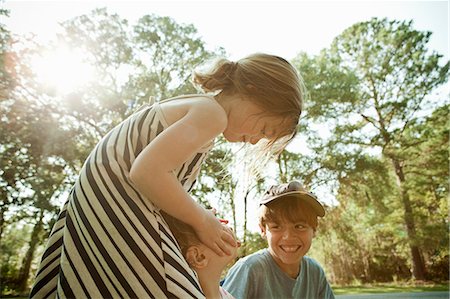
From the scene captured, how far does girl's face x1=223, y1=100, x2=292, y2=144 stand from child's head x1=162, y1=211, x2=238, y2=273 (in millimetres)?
416

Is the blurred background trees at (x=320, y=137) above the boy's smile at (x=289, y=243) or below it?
above

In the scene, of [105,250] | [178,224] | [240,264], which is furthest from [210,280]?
[240,264]

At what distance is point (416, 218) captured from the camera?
12.1 metres

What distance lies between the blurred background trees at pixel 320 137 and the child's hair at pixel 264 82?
29.1 ft

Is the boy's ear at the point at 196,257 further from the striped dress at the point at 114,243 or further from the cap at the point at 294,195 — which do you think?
the cap at the point at 294,195

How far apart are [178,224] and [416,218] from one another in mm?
13248

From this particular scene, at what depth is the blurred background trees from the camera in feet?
32.3

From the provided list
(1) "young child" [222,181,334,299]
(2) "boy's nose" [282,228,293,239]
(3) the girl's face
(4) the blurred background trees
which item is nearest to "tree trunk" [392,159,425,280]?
(4) the blurred background trees

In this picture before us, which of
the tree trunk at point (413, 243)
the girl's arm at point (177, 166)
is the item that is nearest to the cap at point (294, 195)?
the girl's arm at point (177, 166)

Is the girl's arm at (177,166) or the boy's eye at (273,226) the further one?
the boy's eye at (273,226)

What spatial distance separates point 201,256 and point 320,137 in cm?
1303

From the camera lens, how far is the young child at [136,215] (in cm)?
82

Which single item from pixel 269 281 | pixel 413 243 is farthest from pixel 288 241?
pixel 413 243

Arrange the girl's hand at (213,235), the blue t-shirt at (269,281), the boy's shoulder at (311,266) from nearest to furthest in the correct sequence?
the girl's hand at (213,235) → the blue t-shirt at (269,281) → the boy's shoulder at (311,266)
